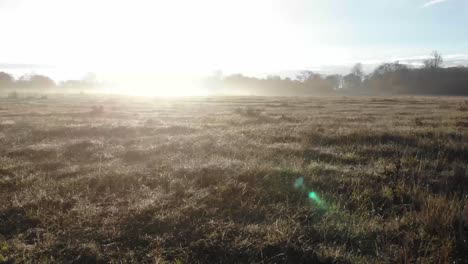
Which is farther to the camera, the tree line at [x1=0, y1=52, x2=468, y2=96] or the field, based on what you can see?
the tree line at [x1=0, y1=52, x2=468, y2=96]

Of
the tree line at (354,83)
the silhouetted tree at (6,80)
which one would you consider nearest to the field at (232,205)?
the tree line at (354,83)

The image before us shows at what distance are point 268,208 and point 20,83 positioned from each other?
158212mm

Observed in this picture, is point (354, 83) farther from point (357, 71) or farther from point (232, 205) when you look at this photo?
point (232, 205)

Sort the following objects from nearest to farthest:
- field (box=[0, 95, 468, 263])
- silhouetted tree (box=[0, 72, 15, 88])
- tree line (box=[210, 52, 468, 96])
Answer: field (box=[0, 95, 468, 263]) < tree line (box=[210, 52, 468, 96]) < silhouetted tree (box=[0, 72, 15, 88])

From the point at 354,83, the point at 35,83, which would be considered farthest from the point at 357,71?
the point at 35,83

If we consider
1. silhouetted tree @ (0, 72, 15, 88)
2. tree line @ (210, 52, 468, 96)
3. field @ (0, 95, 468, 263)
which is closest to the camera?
field @ (0, 95, 468, 263)

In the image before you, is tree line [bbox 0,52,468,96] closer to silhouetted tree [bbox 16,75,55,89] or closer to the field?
silhouetted tree [bbox 16,75,55,89]

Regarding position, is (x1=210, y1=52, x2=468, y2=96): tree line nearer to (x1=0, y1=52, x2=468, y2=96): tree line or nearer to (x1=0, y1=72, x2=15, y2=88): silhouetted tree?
(x1=0, y1=52, x2=468, y2=96): tree line

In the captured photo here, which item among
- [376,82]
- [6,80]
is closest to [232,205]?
[376,82]

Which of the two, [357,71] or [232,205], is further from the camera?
[357,71]

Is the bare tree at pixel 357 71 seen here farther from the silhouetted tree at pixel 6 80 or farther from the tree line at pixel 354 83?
the silhouetted tree at pixel 6 80

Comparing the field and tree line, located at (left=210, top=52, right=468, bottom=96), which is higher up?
tree line, located at (left=210, top=52, right=468, bottom=96)

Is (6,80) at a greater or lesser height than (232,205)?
greater

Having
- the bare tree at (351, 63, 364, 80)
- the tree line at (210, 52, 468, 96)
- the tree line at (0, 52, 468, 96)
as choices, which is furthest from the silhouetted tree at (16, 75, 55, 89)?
the bare tree at (351, 63, 364, 80)
